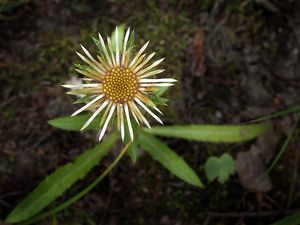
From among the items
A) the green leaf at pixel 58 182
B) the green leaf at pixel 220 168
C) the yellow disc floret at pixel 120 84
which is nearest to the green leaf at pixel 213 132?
the green leaf at pixel 220 168

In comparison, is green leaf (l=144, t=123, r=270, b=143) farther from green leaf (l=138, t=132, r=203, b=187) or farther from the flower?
the flower

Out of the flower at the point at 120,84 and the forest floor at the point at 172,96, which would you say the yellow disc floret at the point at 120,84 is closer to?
the flower at the point at 120,84

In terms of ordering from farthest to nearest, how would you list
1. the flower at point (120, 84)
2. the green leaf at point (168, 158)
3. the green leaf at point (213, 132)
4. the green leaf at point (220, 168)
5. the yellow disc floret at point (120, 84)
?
the green leaf at point (220, 168) → the green leaf at point (213, 132) → the green leaf at point (168, 158) → the yellow disc floret at point (120, 84) → the flower at point (120, 84)

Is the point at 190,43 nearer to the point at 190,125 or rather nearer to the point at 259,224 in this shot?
the point at 190,125

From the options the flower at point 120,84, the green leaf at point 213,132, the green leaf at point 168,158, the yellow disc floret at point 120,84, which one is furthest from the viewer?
the green leaf at point 213,132

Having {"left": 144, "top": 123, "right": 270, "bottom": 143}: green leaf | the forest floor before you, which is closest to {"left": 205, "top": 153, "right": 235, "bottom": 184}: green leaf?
the forest floor

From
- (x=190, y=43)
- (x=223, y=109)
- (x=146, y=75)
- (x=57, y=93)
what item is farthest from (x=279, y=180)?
(x=57, y=93)
